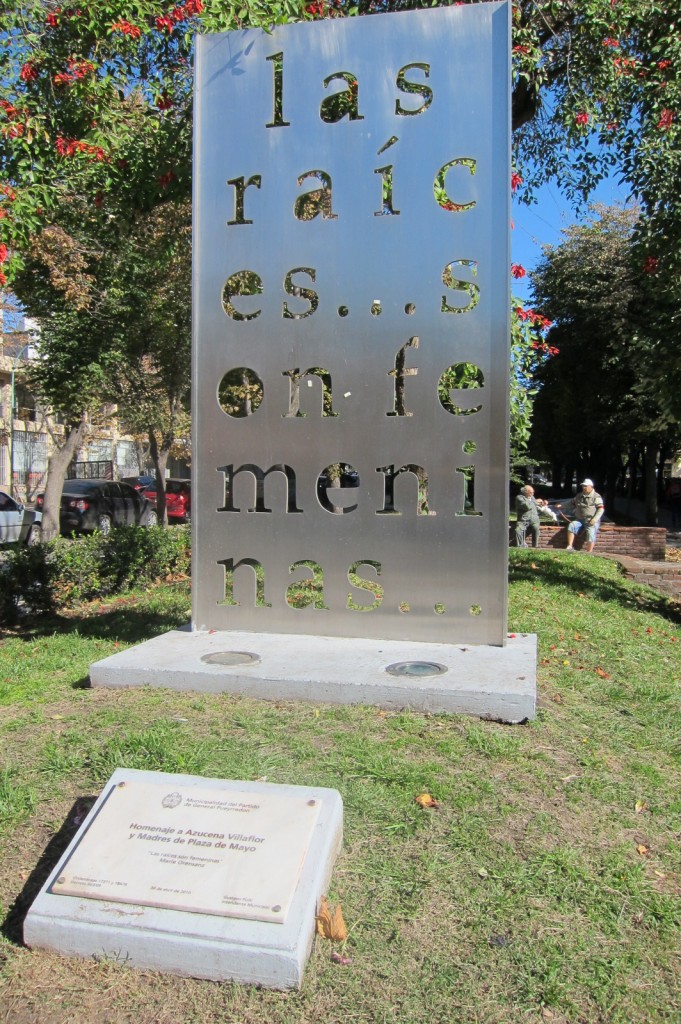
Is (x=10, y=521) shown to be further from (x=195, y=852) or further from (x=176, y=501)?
(x=195, y=852)

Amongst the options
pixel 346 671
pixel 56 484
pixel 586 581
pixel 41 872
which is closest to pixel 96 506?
pixel 56 484

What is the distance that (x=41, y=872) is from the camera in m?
3.31

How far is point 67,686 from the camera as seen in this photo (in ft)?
17.5

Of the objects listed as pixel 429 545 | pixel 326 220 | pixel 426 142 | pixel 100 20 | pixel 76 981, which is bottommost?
pixel 76 981

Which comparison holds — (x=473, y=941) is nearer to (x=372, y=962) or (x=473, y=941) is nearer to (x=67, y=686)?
(x=372, y=962)

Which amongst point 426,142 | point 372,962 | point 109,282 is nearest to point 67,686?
point 372,962

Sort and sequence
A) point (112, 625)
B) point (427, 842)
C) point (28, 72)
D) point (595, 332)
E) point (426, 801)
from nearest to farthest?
point (427, 842) < point (426, 801) < point (28, 72) < point (112, 625) < point (595, 332)

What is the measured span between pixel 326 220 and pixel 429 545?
7.47ft

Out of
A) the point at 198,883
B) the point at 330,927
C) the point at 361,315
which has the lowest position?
the point at 330,927

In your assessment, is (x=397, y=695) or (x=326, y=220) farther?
(x=326, y=220)

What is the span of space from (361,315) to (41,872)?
3801 millimetres

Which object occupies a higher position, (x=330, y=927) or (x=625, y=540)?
(x=625, y=540)

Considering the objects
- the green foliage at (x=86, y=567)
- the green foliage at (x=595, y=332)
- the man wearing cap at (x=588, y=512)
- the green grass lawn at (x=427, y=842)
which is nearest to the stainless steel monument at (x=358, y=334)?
the green grass lawn at (x=427, y=842)

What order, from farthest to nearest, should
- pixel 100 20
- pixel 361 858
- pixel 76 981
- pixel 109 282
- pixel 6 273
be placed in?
pixel 109 282
pixel 100 20
pixel 6 273
pixel 361 858
pixel 76 981
